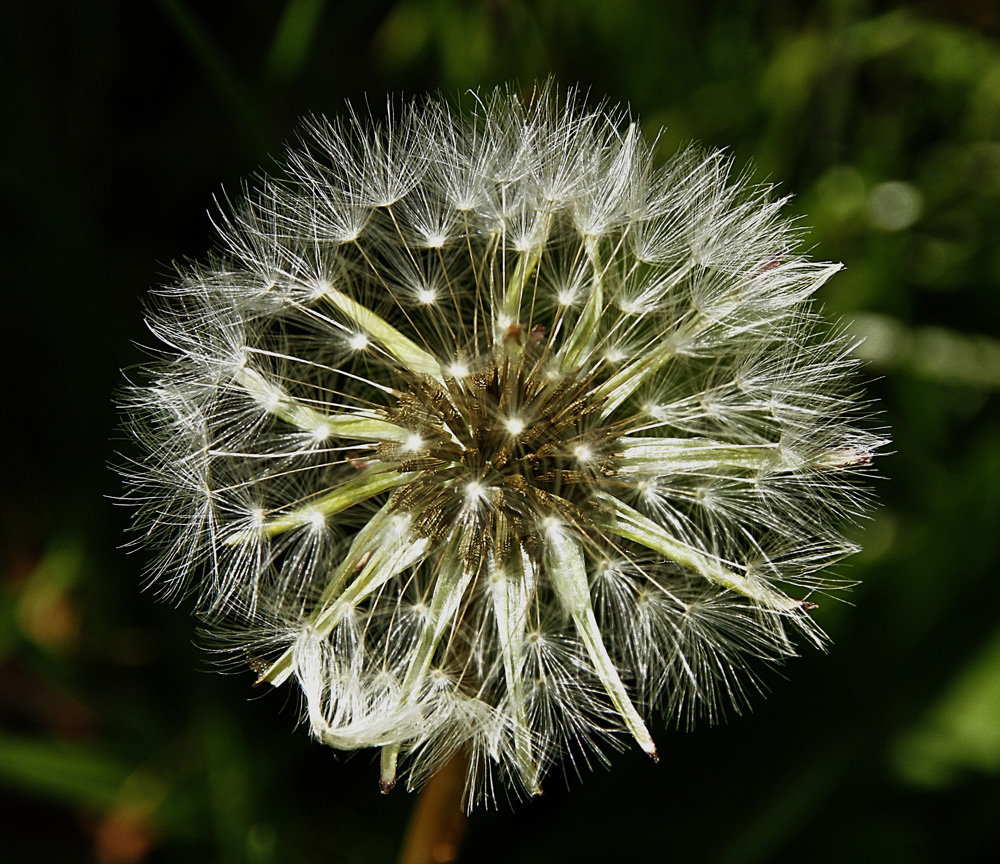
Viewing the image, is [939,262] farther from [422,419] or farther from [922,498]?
[422,419]

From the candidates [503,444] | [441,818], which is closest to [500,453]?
[503,444]

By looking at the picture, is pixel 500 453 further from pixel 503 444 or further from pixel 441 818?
pixel 441 818

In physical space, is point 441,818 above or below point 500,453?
below

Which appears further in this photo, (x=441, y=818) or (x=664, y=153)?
(x=664, y=153)

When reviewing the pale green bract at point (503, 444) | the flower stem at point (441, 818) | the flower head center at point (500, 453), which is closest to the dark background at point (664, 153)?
the flower stem at point (441, 818)

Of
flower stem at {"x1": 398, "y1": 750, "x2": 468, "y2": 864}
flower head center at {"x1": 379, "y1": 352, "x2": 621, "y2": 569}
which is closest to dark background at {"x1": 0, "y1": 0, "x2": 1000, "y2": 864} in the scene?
flower stem at {"x1": 398, "y1": 750, "x2": 468, "y2": 864}

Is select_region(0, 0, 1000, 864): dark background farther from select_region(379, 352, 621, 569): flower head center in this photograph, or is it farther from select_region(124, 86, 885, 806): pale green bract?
select_region(379, 352, 621, 569): flower head center
